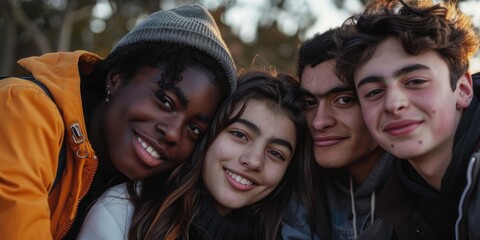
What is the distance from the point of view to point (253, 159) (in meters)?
3.48

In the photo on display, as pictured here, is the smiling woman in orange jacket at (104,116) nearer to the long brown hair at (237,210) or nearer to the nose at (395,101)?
the long brown hair at (237,210)

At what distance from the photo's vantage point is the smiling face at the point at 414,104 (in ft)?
9.08

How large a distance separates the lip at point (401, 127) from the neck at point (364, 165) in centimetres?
95

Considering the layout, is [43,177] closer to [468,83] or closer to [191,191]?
[191,191]

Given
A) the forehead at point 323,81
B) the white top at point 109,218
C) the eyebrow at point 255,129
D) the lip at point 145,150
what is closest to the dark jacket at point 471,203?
the forehead at point 323,81

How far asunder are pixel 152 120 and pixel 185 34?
59cm

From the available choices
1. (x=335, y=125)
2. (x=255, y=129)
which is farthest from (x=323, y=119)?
(x=255, y=129)

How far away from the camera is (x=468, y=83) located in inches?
117

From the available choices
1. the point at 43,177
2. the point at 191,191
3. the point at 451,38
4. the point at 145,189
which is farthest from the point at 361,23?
the point at 43,177

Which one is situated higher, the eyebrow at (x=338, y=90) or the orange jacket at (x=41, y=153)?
the eyebrow at (x=338, y=90)

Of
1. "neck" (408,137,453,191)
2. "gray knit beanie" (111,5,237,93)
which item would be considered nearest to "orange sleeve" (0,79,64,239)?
"gray knit beanie" (111,5,237,93)

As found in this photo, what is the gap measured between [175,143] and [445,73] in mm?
1558

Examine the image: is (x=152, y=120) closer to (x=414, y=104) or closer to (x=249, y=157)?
(x=249, y=157)

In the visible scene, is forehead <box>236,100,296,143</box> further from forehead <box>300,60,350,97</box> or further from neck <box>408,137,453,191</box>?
neck <box>408,137,453,191</box>
